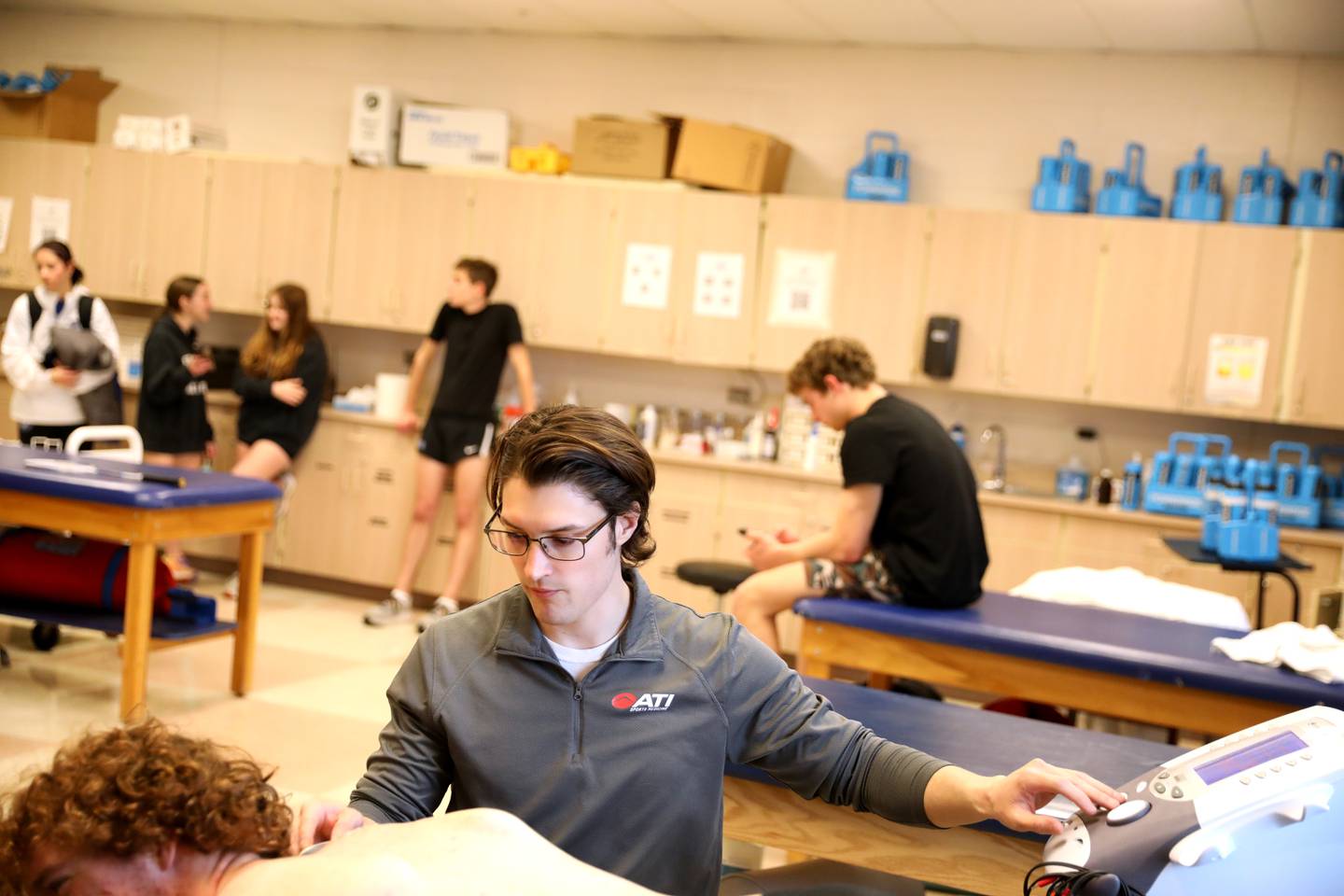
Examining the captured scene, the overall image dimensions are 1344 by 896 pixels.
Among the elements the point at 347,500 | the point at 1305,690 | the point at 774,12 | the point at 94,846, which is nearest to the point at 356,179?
the point at 347,500

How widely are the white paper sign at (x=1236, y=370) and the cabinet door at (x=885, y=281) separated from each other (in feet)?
4.20

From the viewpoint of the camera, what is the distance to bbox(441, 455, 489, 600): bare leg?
6445 millimetres

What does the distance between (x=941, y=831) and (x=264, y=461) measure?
5.00 metres

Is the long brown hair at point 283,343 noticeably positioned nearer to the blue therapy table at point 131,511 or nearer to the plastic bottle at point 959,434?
the blue therapy table at point 131,511

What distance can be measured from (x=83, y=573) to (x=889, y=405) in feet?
9.03

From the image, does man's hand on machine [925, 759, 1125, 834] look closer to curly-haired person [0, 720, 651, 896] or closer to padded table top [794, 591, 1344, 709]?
curly-haired person [0, 720, 651, 896]

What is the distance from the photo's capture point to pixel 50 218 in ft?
24.6

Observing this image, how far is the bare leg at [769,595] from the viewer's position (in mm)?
4262

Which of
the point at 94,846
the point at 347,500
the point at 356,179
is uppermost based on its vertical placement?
the point at 356,179

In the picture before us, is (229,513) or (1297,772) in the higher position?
(1297,772)

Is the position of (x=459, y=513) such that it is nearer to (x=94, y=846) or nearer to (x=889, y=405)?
(x=889, y=405)

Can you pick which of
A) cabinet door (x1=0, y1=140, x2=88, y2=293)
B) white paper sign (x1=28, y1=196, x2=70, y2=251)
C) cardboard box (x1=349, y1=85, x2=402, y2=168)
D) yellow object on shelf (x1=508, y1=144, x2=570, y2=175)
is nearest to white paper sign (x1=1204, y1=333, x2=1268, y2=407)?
yellow object on shelf (x1=508, y1=144, x2=570, y2=175)

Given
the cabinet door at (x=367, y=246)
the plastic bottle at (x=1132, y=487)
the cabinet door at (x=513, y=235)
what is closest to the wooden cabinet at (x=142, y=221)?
the cabinet door at (x=367, y=246)

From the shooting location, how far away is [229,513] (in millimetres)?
4457
